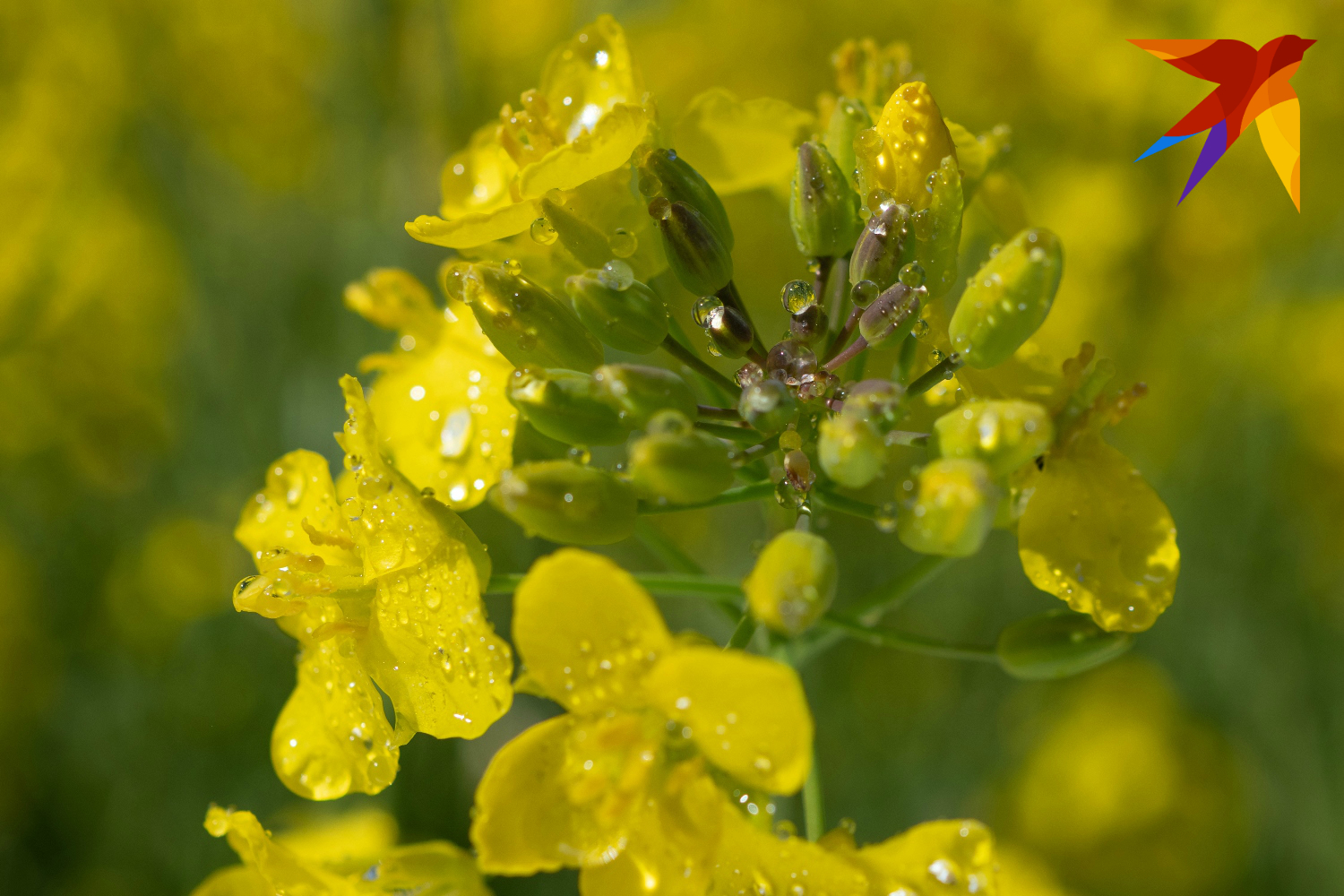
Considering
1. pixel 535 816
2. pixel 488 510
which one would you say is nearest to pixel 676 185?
pixel 535 816

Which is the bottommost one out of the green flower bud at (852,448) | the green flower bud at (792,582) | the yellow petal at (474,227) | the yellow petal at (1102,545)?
the yellow petal at (1102,545)

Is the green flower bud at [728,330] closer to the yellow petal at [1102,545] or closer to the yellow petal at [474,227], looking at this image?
the yellow petal at [474,227]

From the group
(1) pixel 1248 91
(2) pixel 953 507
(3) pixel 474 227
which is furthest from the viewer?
(1) pixel 1248 91

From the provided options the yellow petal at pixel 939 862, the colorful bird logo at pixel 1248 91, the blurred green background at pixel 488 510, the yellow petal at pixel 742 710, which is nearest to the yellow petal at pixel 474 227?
the yellow petal at pixel 742 710

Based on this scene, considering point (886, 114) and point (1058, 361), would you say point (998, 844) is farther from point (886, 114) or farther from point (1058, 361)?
point (886, 114)

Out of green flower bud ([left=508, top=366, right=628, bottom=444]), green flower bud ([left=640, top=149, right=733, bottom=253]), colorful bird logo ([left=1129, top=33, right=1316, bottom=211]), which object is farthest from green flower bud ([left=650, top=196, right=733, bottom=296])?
colorful bird logo ([left=1129, top=33, right=1316, bottom=211])

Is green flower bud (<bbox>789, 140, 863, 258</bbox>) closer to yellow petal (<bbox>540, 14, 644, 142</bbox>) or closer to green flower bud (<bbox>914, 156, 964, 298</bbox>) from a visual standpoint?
green flower bud (<bbox>914, 156, 964, 298</bbox>)

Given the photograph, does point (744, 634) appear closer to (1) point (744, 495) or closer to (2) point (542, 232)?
(1) point (744, 495)

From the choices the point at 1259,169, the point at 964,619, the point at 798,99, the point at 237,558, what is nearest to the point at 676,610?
the point at 964,619
